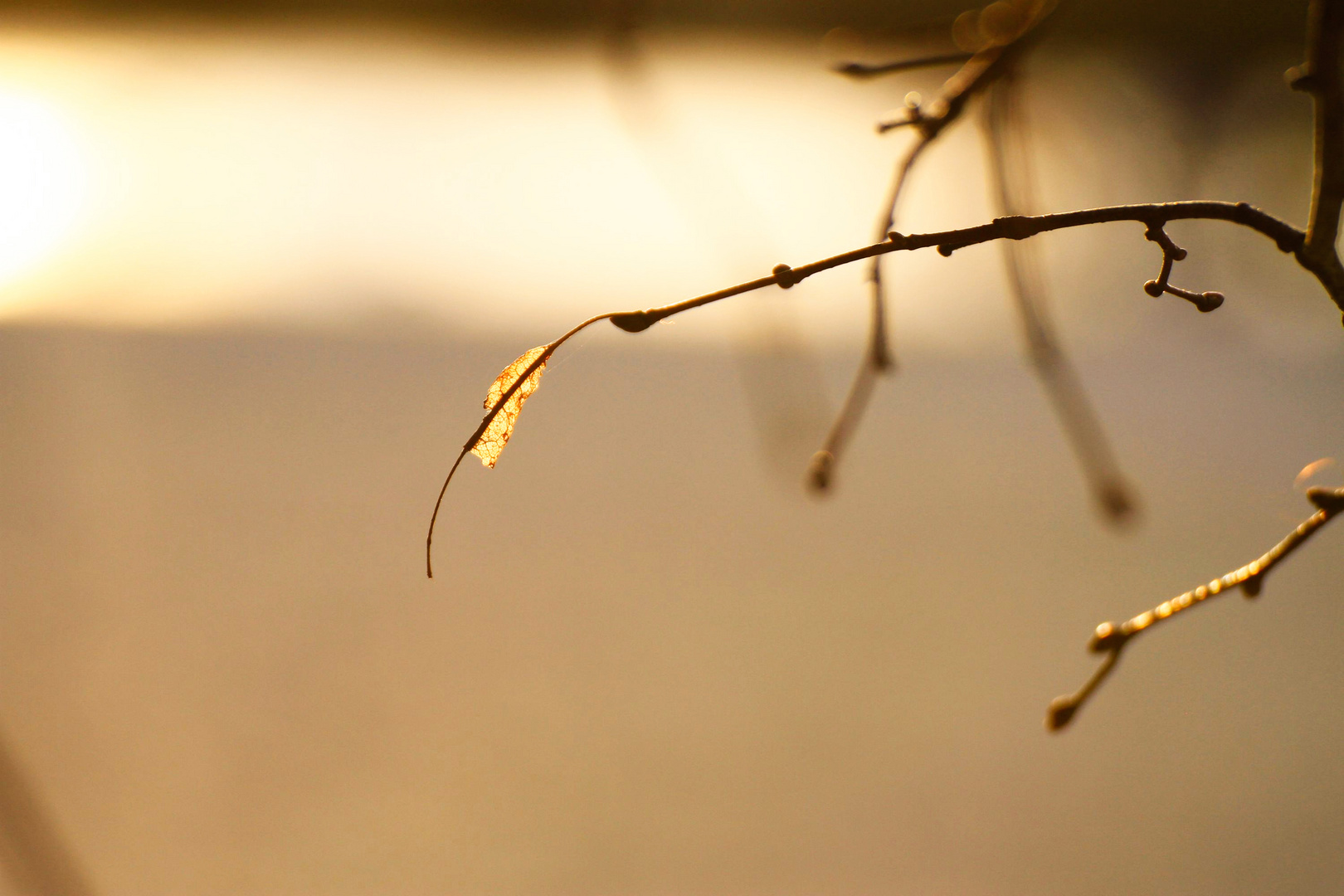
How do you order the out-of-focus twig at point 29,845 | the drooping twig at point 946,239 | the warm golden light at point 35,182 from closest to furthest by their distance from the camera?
1. the drooping twig at point 946,239
2. the out-of-focus twig at point 29,845
3. the warm golden light at point 35,182

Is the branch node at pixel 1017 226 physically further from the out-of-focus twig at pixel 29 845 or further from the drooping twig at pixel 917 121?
the out-of-focus twig at pixel 29 845

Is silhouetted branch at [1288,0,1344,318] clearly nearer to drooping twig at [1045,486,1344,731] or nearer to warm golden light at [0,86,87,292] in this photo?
drooping twig at [1045,486,1344,731]

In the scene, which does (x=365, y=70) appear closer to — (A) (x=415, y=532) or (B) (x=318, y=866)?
(A) (x=415, y=532)

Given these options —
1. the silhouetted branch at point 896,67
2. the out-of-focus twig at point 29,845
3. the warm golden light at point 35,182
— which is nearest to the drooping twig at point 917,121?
the silhouetted branch at point 896,67

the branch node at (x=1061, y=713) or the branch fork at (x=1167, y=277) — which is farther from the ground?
the branch fork at (x=1167, y=277)

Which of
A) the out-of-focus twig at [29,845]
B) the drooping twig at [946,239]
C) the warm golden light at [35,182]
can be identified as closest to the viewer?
the drooping twig at [946,239]

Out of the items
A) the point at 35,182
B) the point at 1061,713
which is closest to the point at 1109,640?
the point at 1061,713

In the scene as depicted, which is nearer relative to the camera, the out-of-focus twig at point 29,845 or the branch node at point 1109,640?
the branch node at point 1109,640

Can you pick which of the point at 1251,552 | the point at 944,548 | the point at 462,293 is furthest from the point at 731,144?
the point at 1251,552
